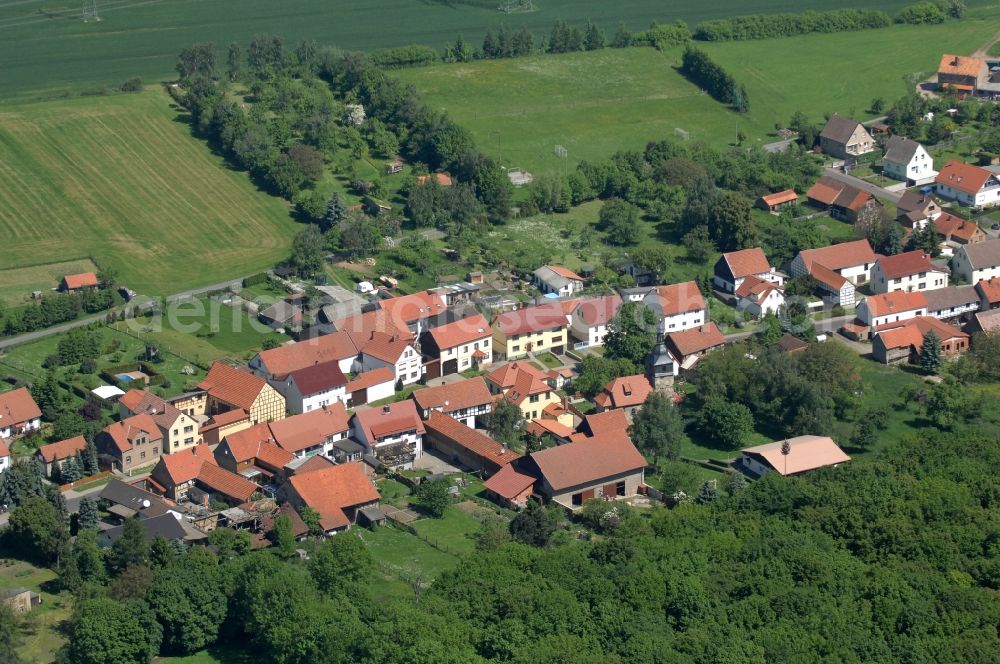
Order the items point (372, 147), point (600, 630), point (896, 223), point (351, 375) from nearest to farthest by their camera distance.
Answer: point (600, 630) < point (351, 375) < point (896, 223) < point (372, 147)

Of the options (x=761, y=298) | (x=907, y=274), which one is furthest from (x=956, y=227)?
(x=761, y=298)

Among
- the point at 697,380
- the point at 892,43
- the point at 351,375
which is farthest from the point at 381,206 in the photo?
the point at 892,43

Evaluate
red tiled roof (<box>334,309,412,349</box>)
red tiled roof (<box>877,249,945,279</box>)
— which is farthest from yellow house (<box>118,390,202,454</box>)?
red tiled roof (<box>877,249,945,279</box>)

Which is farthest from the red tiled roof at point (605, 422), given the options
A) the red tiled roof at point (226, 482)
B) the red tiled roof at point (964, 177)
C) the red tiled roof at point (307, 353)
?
the red tiled roof at point (964, 177)

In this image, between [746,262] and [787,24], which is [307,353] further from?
[787,24]

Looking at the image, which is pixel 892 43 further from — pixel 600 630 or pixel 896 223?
pixel 600 630

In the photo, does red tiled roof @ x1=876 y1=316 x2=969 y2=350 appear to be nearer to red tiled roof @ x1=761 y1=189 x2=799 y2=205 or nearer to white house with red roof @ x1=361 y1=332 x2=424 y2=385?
red tiled roof @ x1=761 y1=189 x2=799 y2=205

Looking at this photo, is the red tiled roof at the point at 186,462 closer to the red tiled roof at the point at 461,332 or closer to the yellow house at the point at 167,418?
the yellow house at the point at 167,418
